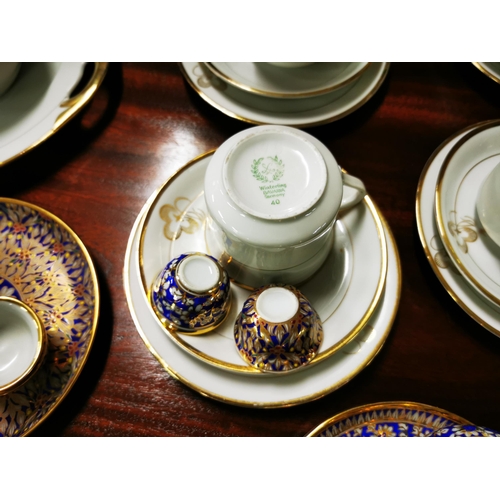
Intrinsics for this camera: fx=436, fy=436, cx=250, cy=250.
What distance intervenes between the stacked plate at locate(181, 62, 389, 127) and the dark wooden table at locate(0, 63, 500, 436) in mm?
34

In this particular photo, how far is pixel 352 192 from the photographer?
1.91ft

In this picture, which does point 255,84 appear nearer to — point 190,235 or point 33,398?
point 190,235

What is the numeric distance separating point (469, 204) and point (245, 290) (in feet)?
1.16

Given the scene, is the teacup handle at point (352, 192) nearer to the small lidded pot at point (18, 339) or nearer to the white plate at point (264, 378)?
the white plate at point (264, 378)

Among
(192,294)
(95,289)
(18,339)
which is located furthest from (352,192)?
(18,339)

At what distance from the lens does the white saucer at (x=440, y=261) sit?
0.56 metres

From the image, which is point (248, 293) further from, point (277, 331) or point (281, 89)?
point (281, 89)

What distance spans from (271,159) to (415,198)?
28 centimetres

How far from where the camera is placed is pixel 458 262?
0.55 m

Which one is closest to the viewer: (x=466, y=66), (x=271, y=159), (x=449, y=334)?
(x=271, y=159)

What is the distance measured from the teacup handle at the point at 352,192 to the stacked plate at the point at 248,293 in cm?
5

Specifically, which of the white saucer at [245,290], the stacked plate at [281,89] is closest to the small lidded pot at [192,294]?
the white saucer at [245,290]
